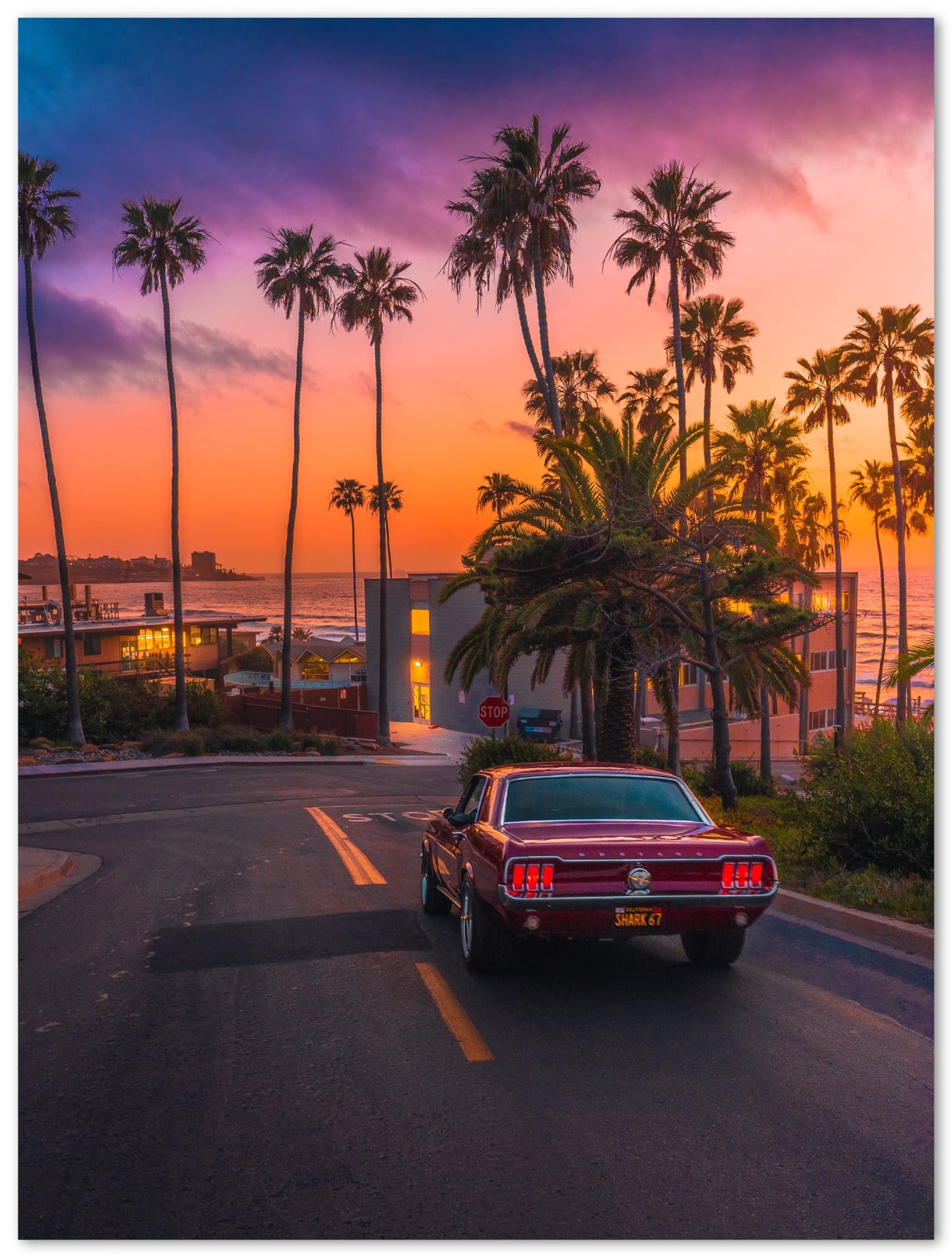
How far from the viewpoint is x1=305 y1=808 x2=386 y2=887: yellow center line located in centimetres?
1186

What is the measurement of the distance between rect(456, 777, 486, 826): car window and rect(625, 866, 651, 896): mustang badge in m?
2.14

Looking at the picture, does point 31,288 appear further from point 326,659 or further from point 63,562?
point 326,659

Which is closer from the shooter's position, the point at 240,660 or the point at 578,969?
the point at 578,969

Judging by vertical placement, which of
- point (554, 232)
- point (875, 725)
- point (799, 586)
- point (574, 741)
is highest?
point (554, 232)

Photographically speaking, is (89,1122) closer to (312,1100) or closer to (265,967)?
(312,1100)

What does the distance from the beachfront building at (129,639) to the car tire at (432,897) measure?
1498 inches

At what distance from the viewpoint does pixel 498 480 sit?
2842 inches

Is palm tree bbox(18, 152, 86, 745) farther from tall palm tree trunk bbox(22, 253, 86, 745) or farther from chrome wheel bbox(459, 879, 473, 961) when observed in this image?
chrome wheel bbox(459, 879, 473, 961)

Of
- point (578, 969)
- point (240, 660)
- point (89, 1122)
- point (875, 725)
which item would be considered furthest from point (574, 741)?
point (240, 660)

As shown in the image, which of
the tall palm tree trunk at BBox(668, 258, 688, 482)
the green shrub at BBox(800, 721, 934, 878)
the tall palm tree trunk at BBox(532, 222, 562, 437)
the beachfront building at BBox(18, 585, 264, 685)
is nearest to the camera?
the green shrub at BBox(800, 721, 934, 878)

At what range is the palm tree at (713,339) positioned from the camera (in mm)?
37688

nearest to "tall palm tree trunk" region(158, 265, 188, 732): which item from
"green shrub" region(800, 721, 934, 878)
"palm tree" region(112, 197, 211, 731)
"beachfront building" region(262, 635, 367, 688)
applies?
"palm tree" region(112, 197, 211, 731)

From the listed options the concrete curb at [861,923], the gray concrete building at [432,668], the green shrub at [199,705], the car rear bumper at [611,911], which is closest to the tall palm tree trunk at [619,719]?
the concrete curb at [861,923]

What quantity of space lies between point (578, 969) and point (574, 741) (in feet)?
134
